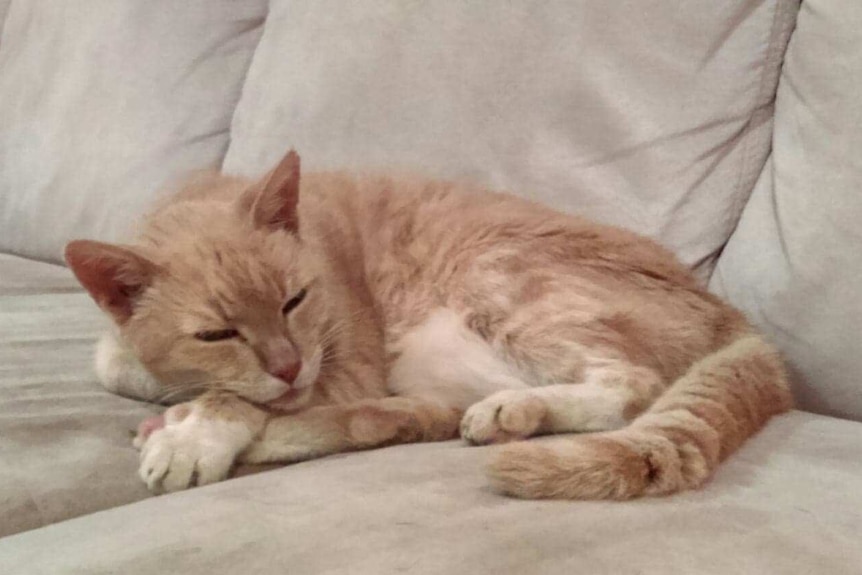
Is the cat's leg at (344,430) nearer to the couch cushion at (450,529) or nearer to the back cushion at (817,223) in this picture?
the couch cushion at (450,529)

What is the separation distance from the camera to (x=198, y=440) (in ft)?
3.77

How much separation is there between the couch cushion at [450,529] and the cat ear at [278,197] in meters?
0.53

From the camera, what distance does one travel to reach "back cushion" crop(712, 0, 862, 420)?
1306mm

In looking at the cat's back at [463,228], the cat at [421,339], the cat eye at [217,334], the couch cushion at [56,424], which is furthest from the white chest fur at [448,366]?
the couch cushion at [56,424]

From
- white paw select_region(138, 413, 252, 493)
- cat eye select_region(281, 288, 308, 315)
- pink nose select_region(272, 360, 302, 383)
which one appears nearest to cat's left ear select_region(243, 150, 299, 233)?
cat eye select_region(281, 288, 308, 315)

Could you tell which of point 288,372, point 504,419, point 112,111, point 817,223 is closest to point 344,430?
point 288,372

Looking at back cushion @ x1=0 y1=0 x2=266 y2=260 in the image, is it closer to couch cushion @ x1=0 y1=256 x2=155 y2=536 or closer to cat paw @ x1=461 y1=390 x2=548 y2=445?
couch cushion @ x1=0 y1=256 x2=155 y2=536

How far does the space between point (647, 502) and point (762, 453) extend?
268 millimetres

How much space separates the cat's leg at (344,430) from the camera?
1203 millimetres

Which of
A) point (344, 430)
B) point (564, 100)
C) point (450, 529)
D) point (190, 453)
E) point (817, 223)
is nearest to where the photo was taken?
point (450, 529)

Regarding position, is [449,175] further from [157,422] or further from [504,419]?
[157,422]

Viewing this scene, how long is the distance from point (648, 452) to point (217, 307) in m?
0.70

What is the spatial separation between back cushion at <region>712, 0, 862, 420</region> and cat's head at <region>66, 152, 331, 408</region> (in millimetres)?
812

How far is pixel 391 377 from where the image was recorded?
5.01 feet
